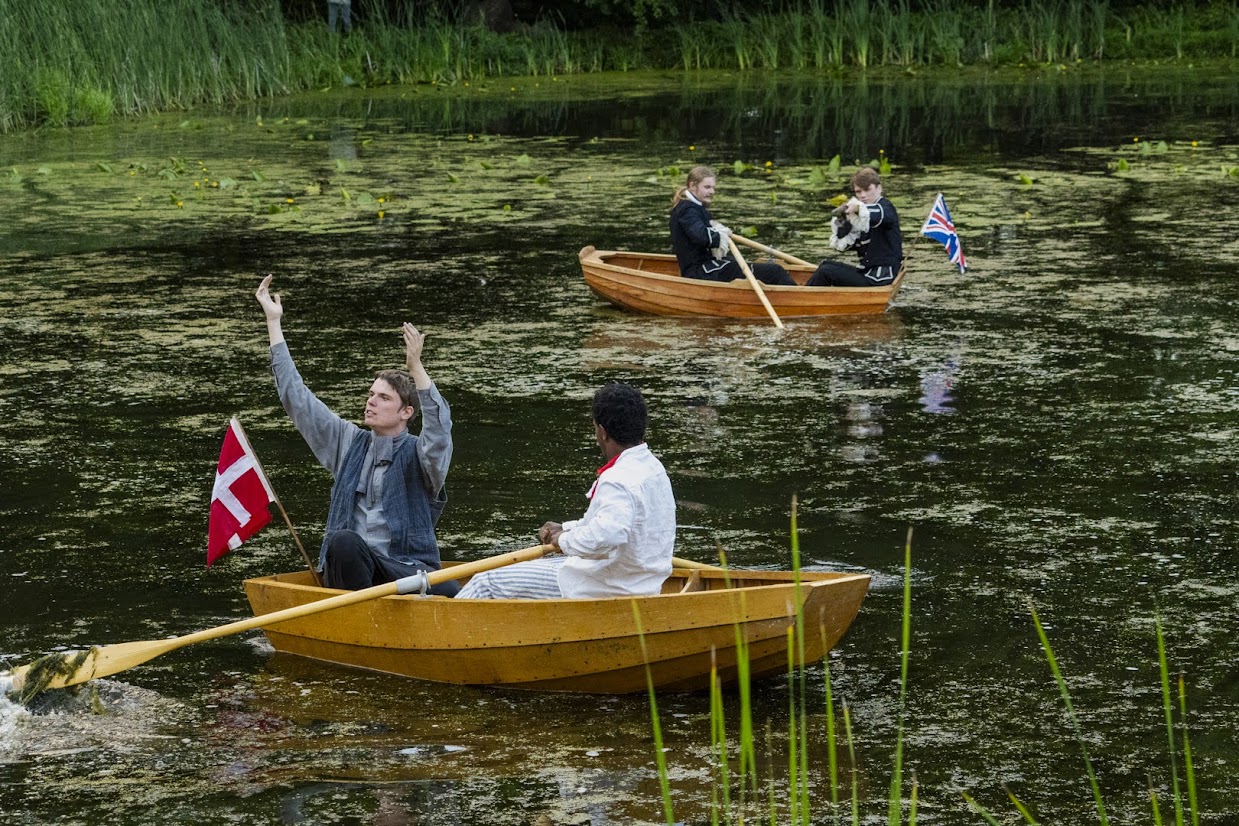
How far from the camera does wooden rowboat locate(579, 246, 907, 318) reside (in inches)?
447

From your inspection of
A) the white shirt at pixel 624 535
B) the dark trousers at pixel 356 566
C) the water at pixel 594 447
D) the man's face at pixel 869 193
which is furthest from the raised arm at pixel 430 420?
the man's face at pixel 869 193

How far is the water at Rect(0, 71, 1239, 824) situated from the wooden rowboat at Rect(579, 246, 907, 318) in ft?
0.48

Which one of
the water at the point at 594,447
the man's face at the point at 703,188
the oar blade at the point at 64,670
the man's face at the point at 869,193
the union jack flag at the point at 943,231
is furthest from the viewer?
the union jack flag at the point at 943,231

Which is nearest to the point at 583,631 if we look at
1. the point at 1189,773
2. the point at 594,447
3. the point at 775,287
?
the point at 1189,773

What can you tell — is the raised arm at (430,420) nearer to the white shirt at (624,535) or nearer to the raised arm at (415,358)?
the raised arm at (415,358)

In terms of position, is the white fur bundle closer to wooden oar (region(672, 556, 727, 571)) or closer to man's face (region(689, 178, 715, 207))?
man's face (region(689, 178, 715, 207))

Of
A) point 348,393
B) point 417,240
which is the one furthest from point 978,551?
point 417,240

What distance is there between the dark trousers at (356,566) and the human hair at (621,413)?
95 cm

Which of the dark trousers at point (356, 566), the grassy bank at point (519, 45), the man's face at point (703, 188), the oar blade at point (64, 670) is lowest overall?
the oar blade at point (64, 670)

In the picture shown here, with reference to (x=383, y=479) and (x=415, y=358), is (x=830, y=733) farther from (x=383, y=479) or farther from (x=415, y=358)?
(x=383, y=479)

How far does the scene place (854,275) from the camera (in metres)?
11.5

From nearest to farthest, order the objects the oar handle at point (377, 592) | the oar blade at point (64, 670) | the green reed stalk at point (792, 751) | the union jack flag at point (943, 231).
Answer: the green reed stalk at point (792, 751) < the oar blade at point (64, 670) < the oar handle at point (377, 592) < the union jack flag at point (943, 231)

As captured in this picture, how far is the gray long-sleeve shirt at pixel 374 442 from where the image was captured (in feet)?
18.8

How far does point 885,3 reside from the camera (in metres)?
28.1
